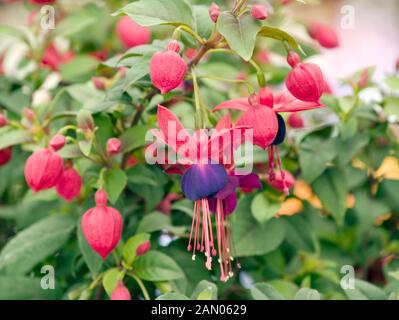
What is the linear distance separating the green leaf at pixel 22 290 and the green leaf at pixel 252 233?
28 cm

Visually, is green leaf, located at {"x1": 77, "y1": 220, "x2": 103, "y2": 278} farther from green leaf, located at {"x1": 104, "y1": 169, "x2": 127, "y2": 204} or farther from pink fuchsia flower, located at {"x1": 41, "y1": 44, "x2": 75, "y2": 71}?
pink fuchsia flower, located at {"x1": 41, "y1": 44, "x2": 75, "y2": 71}

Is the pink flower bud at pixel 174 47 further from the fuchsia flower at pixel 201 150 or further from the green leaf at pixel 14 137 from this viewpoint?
the green leaf at pixel 14 137

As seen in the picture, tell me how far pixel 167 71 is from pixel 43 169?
0.20 metres

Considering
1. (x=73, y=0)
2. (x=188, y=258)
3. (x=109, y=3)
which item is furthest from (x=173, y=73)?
(x=73, y=0)

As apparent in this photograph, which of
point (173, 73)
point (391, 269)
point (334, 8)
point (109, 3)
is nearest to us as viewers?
point (173, 73)

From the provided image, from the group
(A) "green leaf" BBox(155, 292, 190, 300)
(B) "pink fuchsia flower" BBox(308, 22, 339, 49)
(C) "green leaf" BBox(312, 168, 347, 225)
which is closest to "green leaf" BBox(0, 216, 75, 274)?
(A) "green leaf" BBox(155, 292, 190, 300)

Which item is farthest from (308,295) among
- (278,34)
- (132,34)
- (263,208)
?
(132,34)

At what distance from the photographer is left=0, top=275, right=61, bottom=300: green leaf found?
1.10m

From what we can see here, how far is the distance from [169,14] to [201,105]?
0.11m

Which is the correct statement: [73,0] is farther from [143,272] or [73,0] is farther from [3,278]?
[143,272]

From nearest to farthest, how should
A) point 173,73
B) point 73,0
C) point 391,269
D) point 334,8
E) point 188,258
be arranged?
point 173,73 < point 188,258 < point 391,269 < point 73,0 < point 334,8

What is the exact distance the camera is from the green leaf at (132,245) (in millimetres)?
968
